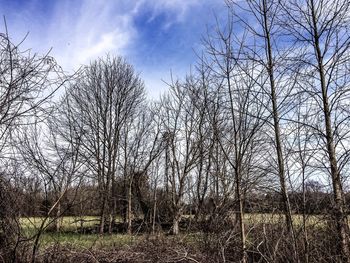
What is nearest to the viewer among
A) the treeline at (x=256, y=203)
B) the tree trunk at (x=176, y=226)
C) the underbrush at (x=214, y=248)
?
the treeline at (x=256, y=203)

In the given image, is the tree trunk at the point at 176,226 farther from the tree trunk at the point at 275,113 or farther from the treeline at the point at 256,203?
the tree trunk at the point at 275,113

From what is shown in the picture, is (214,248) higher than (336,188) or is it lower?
lower

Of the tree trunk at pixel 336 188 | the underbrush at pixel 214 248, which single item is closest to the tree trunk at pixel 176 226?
the underbrush at pixel 214 248

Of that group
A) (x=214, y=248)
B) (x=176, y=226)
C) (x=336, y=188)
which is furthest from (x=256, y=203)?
(x=176, y=226)

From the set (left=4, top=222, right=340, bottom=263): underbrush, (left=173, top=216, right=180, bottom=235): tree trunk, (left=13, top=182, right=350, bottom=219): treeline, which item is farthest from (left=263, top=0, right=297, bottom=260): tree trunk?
(left=173, top=216, right=180, bottom=235): tree trunk

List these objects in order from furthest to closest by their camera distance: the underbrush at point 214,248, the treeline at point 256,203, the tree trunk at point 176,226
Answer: the tree trunk at point 176,226 → the underbrush at point 214,248 → the treeline at point 256,203

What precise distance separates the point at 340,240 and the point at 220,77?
3.45m

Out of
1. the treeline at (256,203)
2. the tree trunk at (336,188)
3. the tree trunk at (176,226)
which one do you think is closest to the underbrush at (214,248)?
the tree trunk at (336,188)

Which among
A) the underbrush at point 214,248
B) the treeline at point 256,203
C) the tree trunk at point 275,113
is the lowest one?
the underbrush at point 214,248

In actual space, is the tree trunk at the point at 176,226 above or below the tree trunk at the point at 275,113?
below

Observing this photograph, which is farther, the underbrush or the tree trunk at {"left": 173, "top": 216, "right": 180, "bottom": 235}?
the tree trunk at {"left": 173, "top": 216, "right": 180, "bottom": 235}

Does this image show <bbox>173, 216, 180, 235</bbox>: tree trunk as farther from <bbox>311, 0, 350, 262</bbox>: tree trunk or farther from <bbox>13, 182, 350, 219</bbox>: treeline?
<bbox>311, 0, 350, 262</bbox>: tree trunk

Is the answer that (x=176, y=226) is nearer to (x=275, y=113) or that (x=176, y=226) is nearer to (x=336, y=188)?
(x=275, y=113)

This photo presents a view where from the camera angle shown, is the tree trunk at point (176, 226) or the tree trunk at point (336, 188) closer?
the tree trunk at point (336, 188)
